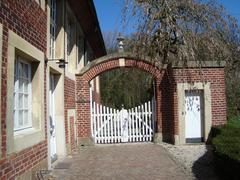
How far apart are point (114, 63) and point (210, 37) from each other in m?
5.07

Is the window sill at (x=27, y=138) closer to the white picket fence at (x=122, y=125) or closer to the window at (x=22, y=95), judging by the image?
the window at (x=22, y=95)

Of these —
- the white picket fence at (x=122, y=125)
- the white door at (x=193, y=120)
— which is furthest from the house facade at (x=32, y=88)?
the white door at (x=193, y=120)

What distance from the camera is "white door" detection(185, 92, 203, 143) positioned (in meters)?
11.6

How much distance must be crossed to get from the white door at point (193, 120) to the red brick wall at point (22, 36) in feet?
19.9

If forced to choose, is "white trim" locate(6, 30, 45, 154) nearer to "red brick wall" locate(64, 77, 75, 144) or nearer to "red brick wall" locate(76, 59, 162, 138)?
"red brick wall" locate(64, 77, 75, 144)

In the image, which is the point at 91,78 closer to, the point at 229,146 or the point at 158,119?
the point at 158,119

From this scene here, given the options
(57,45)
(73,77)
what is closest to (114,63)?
(73,77)

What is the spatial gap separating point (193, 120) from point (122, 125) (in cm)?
272

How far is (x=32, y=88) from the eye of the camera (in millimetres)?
6477

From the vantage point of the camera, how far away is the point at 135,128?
503 inches

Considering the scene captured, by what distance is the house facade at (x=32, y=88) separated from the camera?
4.73m

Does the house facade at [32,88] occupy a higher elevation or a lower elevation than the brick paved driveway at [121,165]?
higher

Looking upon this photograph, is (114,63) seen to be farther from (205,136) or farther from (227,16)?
(227,16)

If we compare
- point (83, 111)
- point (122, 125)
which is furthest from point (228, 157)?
point (83, 111)
